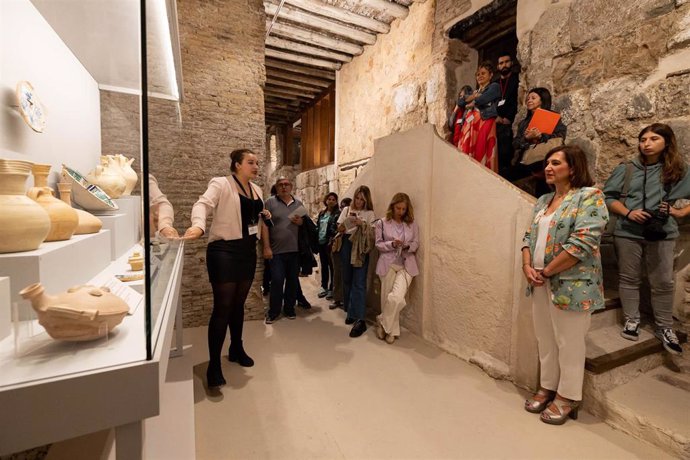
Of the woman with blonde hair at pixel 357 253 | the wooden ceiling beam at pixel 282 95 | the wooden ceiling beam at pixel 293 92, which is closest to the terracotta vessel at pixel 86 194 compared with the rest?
the woman with blonde hair at pixel 357 253

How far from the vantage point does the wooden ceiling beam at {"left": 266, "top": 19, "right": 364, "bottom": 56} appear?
5.66 m

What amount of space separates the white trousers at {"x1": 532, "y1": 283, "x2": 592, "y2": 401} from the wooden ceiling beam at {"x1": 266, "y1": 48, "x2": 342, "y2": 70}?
6339mm

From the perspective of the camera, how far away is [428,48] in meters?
5.17

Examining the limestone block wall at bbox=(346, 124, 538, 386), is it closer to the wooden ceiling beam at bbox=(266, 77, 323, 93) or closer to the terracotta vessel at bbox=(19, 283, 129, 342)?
the terracotta vessel at bbox=(19, 283, 129, 342)

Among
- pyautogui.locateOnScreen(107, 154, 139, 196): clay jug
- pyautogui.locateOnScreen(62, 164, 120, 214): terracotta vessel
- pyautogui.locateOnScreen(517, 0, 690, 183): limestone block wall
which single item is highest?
pyautogui.locateOnScreen(517, 0, 690, 183): limestone block wall

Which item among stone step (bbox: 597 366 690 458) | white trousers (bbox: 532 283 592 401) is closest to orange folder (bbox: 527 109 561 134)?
white trousers (bbox: 532 283 592 401)

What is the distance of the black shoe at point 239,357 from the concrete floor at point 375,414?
0.06m

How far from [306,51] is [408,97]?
2.38m

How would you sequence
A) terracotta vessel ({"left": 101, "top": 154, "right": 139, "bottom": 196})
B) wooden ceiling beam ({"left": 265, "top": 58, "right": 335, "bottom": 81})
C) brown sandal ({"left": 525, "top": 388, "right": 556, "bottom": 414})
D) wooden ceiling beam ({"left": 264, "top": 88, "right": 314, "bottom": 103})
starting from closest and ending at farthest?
terracotta vessel ({"left": 101, "top": 154, "right": 139, "bottom": 196}), brown sandal ({"left": 525, "top": 388, "right": 556, "bottom": 414}), wooden ceiling beam ({"left": 265, "top": 58, "right": 335, "bottom": 81}), wooden ceiling beam ({"left": 264, "top": 88, "right": 314, "bottom": 103})

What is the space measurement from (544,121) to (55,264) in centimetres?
344

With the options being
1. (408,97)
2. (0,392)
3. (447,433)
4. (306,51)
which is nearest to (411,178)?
(447,433)

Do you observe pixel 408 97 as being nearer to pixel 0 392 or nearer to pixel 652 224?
pixel 652 224

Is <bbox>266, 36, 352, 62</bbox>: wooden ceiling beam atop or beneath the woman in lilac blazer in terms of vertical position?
atop

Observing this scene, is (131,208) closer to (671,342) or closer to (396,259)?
(396,259)
